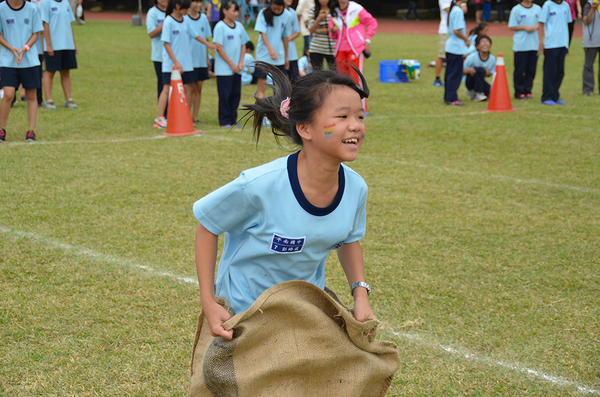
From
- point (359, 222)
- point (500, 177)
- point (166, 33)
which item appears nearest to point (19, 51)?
point (166, 33)

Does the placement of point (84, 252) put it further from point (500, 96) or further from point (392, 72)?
point (392, 72)

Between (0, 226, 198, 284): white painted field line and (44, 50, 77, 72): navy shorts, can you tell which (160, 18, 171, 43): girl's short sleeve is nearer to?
(44, 50, 77, 72): navy shorts

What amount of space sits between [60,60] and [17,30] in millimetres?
2392

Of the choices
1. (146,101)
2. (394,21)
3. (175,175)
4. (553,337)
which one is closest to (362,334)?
(553,337)

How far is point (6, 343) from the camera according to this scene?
3.05 metres

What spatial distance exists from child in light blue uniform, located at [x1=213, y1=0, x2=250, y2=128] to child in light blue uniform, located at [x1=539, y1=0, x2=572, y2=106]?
17.3ft

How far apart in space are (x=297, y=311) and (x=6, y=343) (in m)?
1.84

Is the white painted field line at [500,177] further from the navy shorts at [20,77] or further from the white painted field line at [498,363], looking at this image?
the navy shorts at [20,77]

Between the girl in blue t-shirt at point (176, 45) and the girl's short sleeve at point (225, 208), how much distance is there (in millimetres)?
6763

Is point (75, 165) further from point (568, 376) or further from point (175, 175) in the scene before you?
point (568, 376)

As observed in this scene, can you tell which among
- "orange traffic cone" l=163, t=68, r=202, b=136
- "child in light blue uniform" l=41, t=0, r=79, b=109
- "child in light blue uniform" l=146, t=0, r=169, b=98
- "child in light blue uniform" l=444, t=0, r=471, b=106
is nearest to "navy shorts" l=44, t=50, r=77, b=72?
"child in light blue uniform" l=41, t=0, r=79, b=109

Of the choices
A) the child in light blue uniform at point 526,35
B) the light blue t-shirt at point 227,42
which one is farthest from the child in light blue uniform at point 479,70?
the light blue t-shirt at point 227,42

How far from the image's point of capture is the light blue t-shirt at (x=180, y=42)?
Result: 8.50 m

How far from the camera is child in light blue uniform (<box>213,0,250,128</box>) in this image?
861 cm
